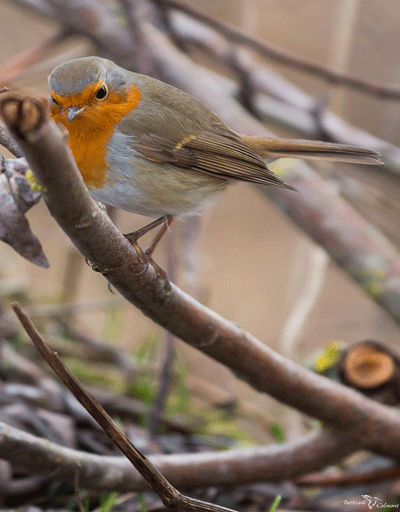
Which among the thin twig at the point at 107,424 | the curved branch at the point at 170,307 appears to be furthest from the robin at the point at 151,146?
the thin twig at the point at 107,424

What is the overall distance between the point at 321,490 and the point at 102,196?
4.49ft

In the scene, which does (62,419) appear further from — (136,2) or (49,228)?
(136,2)

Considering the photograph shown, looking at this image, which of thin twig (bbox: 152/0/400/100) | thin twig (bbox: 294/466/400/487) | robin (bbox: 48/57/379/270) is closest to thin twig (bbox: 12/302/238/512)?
robin (bbox: 48/57/379/270)

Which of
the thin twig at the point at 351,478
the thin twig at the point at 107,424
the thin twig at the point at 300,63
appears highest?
the thin twig at the point at 300,63

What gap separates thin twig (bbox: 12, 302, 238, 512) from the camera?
35.1 inches

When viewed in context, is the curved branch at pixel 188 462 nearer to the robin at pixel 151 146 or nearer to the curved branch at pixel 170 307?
the curved branch at pixel 170 307

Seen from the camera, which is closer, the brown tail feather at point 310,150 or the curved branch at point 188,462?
the curved branch at point 188,462

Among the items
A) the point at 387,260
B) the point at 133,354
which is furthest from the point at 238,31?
the point at 133,354

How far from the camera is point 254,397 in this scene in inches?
133

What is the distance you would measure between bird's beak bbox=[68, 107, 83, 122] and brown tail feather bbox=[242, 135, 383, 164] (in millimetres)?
785

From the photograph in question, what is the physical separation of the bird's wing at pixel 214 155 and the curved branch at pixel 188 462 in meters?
0.81

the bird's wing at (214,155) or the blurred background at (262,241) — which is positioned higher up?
the blurred background at (262,241)

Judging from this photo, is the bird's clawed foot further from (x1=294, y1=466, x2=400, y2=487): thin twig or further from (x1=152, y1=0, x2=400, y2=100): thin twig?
(x1=152, y1=0, x2=400, y2=100): thin twig

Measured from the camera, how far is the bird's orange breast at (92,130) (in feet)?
4.06
